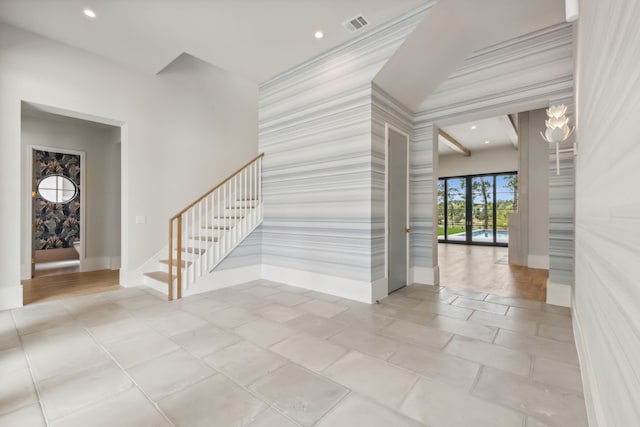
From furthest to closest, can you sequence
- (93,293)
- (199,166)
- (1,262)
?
(199,166)
(93,293)
(1,262)

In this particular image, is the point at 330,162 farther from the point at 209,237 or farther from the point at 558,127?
the point at 558,127

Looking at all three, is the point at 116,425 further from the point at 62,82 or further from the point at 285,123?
the point at 62,82

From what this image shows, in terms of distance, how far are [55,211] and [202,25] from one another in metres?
6.72

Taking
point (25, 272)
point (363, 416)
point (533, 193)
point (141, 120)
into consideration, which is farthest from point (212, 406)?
point (533, 193)

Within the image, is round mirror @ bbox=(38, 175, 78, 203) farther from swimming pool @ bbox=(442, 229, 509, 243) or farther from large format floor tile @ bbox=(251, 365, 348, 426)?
swimming pool @ bbox=(442, 229, 509, 243)

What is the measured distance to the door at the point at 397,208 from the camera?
4277mm

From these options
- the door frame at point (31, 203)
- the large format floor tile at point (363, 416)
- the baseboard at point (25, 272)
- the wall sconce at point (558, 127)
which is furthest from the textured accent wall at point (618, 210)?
the baseboard at point (25, 272)

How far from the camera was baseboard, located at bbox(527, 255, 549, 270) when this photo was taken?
625 cm

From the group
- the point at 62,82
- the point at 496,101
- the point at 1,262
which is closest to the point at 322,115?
the point at 496,101

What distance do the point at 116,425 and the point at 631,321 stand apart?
237 cm

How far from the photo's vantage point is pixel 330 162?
14.2ft

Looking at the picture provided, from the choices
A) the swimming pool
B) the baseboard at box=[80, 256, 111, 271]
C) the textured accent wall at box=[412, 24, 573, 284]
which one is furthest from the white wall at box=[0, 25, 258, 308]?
the swimming pool

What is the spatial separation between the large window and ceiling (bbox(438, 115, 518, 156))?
1.25 meters

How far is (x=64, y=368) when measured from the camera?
→ 2.26m
